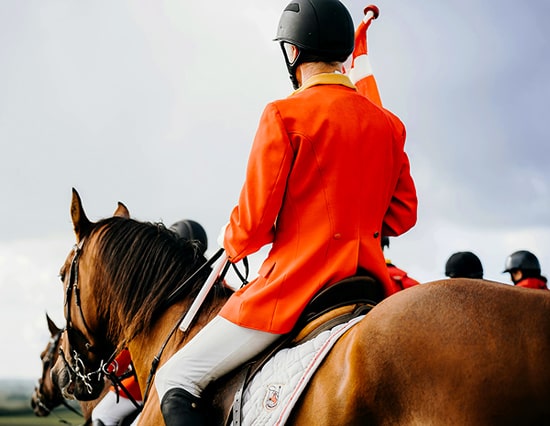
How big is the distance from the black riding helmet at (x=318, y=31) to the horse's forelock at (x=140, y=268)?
5.49 feet

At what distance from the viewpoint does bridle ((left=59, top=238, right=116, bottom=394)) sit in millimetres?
5406

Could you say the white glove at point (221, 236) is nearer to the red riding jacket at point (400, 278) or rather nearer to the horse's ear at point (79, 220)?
the horse's ear at point (79, 220)

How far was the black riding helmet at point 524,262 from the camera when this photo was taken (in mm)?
13047

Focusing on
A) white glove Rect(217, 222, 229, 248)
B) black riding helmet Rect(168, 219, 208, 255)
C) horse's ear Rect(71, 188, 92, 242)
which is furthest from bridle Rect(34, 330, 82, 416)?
white glove Rect(217, 222, 229, 248)

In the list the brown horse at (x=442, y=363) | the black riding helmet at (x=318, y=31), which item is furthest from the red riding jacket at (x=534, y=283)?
the brown horse at (x=442, y=363)

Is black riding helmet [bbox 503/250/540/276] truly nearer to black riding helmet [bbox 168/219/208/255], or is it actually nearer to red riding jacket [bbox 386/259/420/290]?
red riding jacket [bbox 386/259/420/290]

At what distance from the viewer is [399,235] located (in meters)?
4.26

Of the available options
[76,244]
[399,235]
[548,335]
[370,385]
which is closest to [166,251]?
[76,244]

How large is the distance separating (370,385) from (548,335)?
2.31 feet

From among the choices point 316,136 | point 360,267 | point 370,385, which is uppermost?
point 316,136

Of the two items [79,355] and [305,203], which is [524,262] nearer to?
[79,355]

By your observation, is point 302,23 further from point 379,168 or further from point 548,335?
point 548,335

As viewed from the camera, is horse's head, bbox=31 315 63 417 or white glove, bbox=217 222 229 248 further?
horse's head, bbox=31 315 63 417

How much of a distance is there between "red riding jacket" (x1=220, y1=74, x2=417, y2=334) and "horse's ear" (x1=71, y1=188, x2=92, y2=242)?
2.09m
